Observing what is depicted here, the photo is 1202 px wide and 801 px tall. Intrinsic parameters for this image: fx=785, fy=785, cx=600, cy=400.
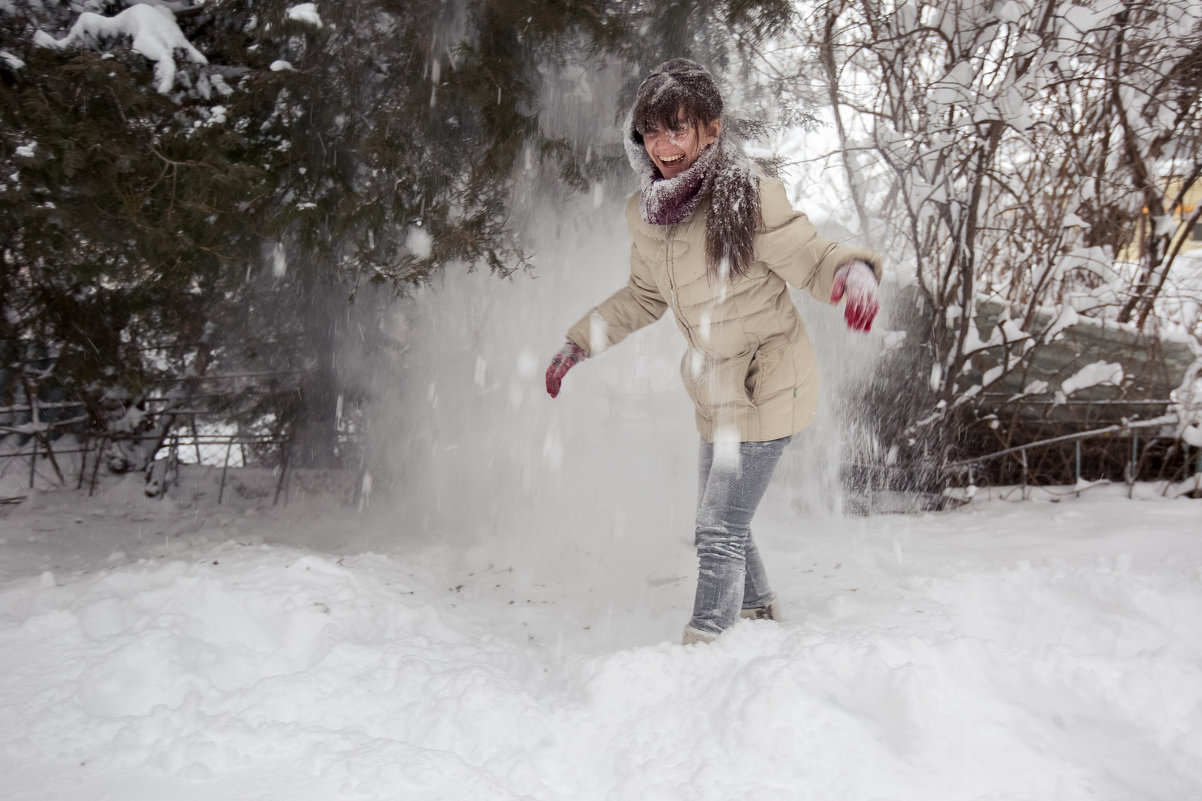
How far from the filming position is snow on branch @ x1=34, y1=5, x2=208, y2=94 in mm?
2861

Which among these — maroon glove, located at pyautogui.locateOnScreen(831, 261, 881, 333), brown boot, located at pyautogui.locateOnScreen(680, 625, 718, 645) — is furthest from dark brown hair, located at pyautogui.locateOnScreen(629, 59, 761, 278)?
brown boot, located at pyautogui.locateOnScreen(680, 625, 718, 645)

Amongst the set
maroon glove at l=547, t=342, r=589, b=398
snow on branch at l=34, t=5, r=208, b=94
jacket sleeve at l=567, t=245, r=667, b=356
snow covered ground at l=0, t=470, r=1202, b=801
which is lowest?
snow covered ground at l=0, t=470, r=1202, b=801

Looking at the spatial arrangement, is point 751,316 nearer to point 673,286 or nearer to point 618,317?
point 673,286

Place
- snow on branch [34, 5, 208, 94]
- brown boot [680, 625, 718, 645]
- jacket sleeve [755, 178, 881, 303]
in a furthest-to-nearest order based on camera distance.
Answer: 1. snow on branch [34, 5, 208, 94]
2. brown boot [680, 625, 718, 645]
3. jacket sleeve [755, 178, 881, 303]

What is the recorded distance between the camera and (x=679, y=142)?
2219 millimetres

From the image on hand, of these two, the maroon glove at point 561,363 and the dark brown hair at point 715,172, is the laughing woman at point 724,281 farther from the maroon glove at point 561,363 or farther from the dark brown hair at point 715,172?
the maroon glove at point 561,363

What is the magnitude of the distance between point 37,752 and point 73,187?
6.86ft

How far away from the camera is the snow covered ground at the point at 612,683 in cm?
174

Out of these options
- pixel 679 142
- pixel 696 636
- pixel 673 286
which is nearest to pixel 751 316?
pixel 673 286

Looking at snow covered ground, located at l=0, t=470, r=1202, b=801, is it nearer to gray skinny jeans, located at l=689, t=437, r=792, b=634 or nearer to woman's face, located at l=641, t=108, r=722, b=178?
gray skinny jeans, located at l=689, t=437, r=792, b=634

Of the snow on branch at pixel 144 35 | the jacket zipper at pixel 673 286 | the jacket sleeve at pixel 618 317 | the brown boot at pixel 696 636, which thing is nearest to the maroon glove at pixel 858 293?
the jacket zipper at pixel 673 286

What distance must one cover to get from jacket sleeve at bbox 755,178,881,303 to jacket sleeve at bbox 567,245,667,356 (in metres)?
0.51

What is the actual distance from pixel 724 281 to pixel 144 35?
242cm

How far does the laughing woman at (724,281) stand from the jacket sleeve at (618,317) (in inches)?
4.2
